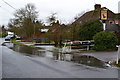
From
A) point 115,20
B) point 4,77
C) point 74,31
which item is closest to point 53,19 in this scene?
point 115,20

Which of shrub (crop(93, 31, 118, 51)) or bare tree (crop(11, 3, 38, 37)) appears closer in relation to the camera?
shrub (crop(93, 31, 118, 51))

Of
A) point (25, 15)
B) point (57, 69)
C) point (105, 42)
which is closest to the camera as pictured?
A: point (57, 69)

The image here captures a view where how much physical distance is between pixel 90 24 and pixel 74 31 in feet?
10.5

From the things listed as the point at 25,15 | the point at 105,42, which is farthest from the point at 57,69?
the point at 25,15

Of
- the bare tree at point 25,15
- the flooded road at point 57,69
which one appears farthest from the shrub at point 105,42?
the bare tree at point 25,15

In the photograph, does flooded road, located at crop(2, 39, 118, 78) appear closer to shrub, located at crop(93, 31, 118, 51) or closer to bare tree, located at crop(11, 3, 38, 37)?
shrub, located at crop(93, 31, 118, 51)

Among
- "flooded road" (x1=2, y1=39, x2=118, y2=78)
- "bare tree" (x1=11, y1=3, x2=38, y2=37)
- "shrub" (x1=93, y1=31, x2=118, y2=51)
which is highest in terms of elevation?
"bare tree" (x1=11, y1=3, x2=38, y2=37)

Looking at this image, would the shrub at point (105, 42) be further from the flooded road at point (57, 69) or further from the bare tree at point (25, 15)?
the bare tree at point (25, 15)

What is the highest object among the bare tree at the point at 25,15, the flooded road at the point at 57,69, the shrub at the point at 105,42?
the bare tree at the point at 25,15

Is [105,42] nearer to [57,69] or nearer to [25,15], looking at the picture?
[57,69]

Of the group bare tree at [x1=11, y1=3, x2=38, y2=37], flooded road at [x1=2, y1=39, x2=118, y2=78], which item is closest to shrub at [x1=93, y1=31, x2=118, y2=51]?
flooded road at [x1=2, y1=39, x2=118, y2=78]

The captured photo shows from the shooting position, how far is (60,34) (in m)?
23.0

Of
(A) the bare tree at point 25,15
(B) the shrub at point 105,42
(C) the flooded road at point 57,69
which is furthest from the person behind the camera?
(A) the bare tree at point 25,15

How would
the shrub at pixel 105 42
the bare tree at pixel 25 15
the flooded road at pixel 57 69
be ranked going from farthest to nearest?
the bare tree at pixel 25 15 < the shrub at pixel 105 42 < the flooded road at pixel 57 69
